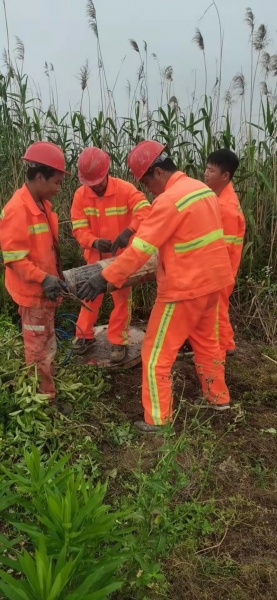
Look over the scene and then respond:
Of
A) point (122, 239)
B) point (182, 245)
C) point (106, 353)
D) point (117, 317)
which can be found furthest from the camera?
point (106, 353)

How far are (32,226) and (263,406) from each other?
210 cm

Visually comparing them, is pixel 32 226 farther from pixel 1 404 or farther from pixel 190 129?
pixel 190 129

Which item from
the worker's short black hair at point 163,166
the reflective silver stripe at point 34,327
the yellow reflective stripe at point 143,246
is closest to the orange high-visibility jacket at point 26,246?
the reflective silver stripe at point 34,327

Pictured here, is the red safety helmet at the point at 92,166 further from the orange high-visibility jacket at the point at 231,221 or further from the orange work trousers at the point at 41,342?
the orange work trousers at the point at 41,342

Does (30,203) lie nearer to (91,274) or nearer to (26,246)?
(26,246)

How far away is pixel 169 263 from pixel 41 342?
3.19 ft

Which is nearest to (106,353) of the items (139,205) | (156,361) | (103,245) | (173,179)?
(103,245)

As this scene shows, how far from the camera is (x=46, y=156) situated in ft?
10.1

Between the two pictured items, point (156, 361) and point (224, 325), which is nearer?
point (156, 361)

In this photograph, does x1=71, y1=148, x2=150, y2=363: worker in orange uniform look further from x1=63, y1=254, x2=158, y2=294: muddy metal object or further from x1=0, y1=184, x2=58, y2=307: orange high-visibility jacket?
x1=0, y1=184, x2=58, y2=307: orange high-visibility jacket

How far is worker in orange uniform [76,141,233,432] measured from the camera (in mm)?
3055

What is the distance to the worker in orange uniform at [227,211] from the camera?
162 inches

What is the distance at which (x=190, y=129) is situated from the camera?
17.8 feet

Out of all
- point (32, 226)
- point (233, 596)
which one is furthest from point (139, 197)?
point (233, 596)
